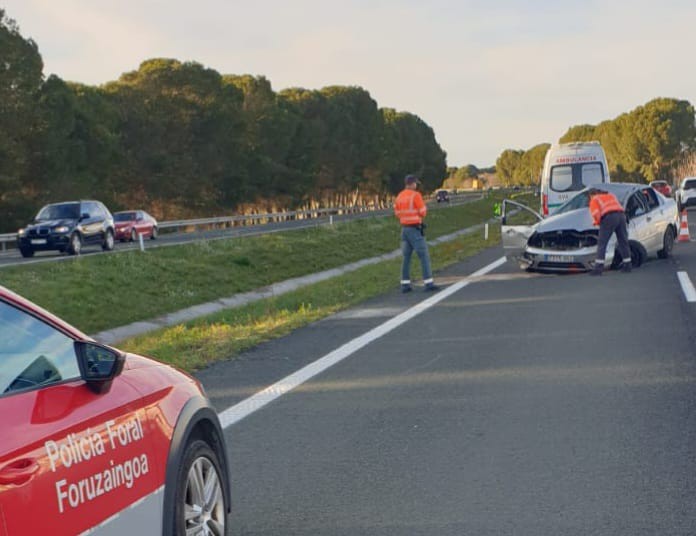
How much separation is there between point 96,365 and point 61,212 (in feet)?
101

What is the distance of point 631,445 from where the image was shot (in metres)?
6.44

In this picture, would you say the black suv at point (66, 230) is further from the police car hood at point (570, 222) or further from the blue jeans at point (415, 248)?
the police car hood at point (570, 222)

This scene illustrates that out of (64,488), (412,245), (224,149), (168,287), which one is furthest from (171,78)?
(64,488)

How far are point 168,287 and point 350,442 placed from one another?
18992 millimetres

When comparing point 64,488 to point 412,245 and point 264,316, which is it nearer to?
point 264,316

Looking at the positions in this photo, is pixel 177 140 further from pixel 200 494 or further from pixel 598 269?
pixel 200 494

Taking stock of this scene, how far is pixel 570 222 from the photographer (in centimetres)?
1897

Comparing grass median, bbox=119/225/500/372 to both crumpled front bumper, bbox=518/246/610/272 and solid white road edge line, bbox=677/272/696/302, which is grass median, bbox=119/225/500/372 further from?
solid white road edge line, bbox=677/272/696/302

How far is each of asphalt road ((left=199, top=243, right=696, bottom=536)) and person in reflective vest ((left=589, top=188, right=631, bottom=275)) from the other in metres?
5.55

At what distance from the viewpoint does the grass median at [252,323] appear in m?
11.5

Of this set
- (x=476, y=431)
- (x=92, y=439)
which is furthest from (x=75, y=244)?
(x=92, y=439)

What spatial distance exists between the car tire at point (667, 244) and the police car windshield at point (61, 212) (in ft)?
60.7

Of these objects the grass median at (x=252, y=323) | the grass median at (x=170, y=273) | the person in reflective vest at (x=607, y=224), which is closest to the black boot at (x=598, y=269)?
the person in reflective vest at (x=607, y=224)

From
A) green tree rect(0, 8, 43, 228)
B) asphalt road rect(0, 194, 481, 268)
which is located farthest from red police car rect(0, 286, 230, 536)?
green tree rect(0, 8, 43, 228)
